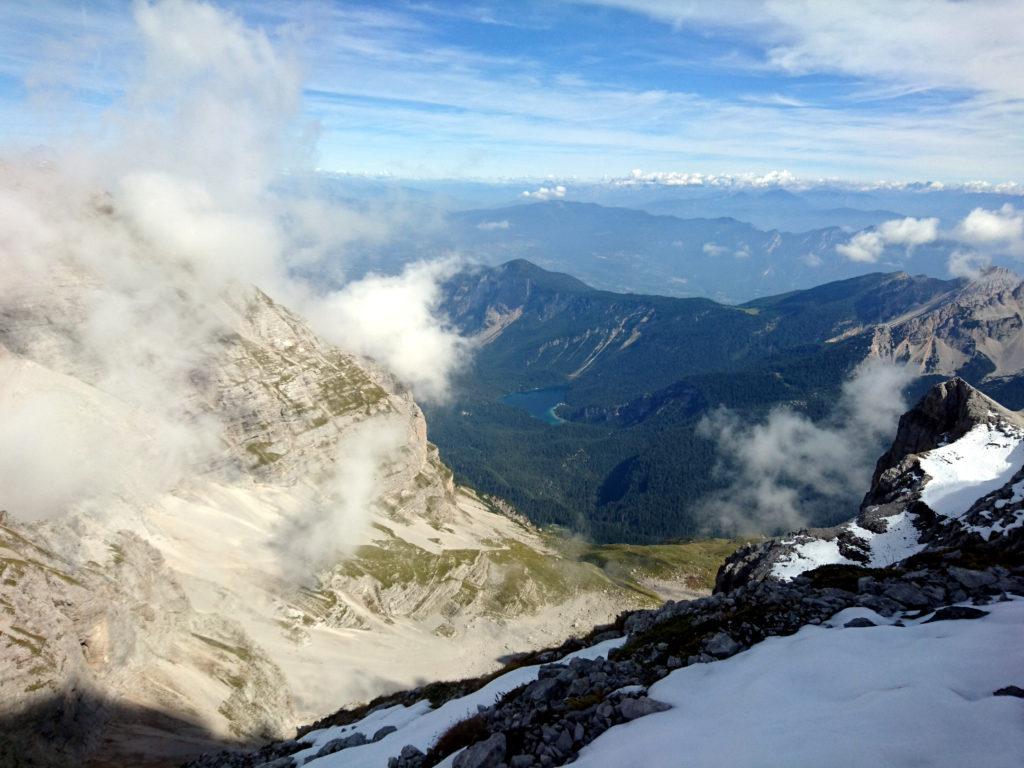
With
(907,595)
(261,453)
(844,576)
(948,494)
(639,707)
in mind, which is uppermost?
(907,595)

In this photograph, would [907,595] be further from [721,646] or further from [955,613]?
[721,646]

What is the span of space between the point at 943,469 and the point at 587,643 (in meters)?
88.9

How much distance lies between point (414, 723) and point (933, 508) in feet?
270

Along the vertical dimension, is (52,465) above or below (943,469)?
below

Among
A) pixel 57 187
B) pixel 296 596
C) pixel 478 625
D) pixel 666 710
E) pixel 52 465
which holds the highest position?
pixel 57 187

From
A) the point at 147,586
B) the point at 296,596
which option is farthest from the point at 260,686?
the point at 296,596

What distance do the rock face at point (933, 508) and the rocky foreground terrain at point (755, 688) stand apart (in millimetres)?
18546

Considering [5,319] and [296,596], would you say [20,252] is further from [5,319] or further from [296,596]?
[296,596]

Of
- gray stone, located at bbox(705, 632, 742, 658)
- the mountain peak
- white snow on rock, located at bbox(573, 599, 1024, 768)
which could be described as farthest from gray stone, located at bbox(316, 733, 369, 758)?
the mountain peak

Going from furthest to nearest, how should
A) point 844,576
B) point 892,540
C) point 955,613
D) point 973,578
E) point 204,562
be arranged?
point 204,562, point 892,540, point 844,576, point 973,578, point 955,613

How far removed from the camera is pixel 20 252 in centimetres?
15200

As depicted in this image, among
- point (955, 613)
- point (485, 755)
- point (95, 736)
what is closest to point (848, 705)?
point (485, 755)

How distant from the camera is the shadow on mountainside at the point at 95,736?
2026 inches

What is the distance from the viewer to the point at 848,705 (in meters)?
14.9
